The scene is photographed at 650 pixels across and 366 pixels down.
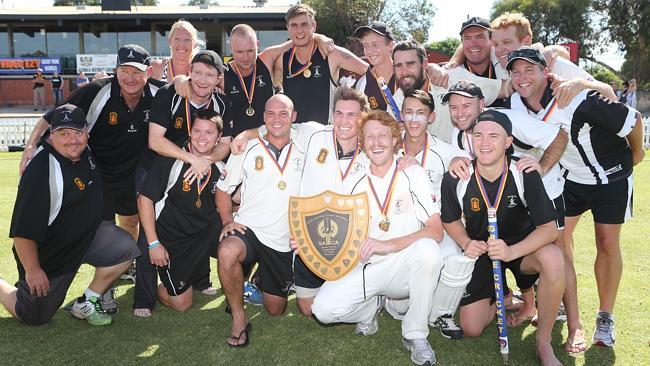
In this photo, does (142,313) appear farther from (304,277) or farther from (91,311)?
(304,277)

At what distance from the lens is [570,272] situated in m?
4.16

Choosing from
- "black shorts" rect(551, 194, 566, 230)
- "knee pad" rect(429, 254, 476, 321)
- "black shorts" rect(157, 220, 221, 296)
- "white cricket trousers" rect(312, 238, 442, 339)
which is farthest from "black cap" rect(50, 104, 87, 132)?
"black shorts" rect(551, 194, 566, 230)

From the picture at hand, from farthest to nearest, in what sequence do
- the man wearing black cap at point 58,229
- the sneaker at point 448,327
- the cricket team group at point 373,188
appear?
the sneaker at point 448,327 → the man wearing black cap at point 58,229 → the cricket team group at point 373,188

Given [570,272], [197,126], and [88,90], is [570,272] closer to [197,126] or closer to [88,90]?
[197,126]

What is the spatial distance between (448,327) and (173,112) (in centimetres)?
318

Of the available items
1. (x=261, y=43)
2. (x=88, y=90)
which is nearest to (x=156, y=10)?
(x=261, y=43)

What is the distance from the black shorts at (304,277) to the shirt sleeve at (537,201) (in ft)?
6.08

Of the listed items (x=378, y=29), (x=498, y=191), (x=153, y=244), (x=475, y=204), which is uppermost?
(x=378, y=29)

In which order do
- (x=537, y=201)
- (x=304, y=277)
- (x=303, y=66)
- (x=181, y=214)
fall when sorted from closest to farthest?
(x=537, y=201), (x=304, y=277), (x=181, y=214), (x=303, y=66)

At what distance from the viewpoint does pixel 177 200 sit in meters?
4.82

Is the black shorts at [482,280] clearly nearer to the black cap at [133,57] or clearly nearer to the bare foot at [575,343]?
the bare foot at [575,343]

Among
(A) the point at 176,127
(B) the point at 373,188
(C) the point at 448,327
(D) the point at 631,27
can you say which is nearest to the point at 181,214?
(A) the point at 176,127

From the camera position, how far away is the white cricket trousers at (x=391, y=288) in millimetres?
3902

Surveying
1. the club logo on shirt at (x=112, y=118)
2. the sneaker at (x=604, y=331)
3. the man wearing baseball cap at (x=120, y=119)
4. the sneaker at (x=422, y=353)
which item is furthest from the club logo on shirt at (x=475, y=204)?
the club logo on shirt at (x=112, y=118)
